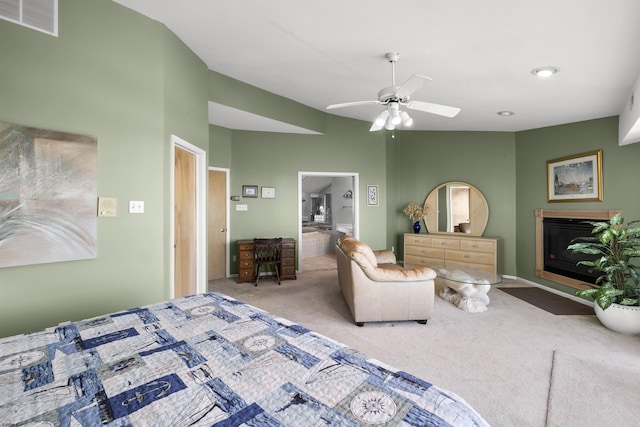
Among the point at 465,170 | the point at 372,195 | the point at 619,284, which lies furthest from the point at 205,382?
the point at 465,170

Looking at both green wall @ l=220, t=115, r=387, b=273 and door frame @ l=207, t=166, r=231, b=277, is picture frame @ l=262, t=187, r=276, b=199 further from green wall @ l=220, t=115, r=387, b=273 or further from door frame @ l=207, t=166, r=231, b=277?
door frame @ l=207, t=166, r=231, b=277

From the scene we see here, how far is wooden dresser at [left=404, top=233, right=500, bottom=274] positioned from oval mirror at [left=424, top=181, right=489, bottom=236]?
25 centimetres

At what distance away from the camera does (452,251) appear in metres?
5.17

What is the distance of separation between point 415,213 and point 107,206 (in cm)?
486

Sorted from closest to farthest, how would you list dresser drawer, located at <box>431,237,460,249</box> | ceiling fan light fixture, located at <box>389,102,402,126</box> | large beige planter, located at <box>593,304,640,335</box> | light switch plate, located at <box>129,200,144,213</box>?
light switch plate, located at <box>129,200,144,213</box> < ceiling fan light fixture, located at <box>389,102,402,126</box> < large beige planter, located at <box>593,304,640,335</box> < dresser drawer, located at <box>431,237,460,249</box>

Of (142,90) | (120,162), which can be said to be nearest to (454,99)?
(142,90)

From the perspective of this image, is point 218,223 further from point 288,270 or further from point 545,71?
point 545,71

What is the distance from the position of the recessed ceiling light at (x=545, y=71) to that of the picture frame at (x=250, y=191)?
13.5 ft

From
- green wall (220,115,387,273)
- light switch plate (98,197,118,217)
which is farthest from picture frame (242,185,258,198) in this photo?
light switch plate (98,197,118,217)

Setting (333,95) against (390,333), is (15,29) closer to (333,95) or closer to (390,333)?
(333,95)

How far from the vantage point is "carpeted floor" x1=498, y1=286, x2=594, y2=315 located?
11.8ft

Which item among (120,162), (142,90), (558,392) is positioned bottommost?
(558,392)

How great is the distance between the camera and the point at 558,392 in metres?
2.01

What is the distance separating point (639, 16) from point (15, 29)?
13.8ft
